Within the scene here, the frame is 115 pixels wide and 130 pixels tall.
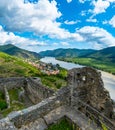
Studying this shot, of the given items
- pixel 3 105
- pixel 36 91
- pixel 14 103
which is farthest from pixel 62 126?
pixel 36 91

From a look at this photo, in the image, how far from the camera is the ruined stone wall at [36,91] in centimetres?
2344

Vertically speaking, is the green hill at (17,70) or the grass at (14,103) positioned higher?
the grass at (14,103)

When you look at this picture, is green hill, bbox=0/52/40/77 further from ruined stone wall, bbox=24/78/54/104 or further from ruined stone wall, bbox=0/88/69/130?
ruined stone wall, bbox=0/88/69/130

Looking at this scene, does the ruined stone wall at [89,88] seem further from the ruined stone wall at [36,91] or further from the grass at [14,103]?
the grass at [14,103]

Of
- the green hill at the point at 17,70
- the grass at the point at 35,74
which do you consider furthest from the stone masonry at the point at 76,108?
the green hill at the point at 17,70

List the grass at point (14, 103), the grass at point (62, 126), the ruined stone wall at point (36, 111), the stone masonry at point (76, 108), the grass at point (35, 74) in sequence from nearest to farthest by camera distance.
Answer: the ruined stone wall at point (36, 111) → the stone masonry at point (76, 108) → the grass at point (62, 126) → the grass at point (14, 103) → the grass at point (35, 74)

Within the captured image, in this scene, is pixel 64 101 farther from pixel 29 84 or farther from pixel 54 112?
pixel 29 84

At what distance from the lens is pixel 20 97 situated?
26750 mm

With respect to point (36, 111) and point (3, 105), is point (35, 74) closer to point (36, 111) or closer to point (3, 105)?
point (3, 105)

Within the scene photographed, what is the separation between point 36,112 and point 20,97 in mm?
13513

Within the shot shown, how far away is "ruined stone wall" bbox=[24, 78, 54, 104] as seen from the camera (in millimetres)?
23438

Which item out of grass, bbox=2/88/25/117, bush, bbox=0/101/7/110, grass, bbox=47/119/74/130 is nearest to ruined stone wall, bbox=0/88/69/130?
grass, bbox=47/119/74/130

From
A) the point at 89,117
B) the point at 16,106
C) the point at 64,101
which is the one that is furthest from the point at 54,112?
the point at 16,106

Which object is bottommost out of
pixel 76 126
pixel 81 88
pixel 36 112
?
pixel 76 126
